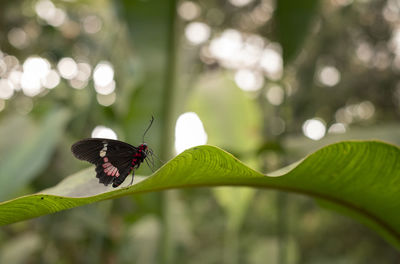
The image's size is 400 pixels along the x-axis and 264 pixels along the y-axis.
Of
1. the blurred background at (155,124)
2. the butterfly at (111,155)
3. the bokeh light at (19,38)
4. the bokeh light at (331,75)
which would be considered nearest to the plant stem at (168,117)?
the blurred background at (155,124)

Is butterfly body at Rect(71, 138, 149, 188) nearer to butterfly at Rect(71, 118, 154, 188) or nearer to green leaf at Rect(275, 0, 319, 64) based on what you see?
butterfly at Rect(71, 118, 154, 188)

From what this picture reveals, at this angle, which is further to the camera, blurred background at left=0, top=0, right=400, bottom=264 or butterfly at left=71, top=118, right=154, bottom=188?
blurred background at left=0, top=0, right=400, bottom=264

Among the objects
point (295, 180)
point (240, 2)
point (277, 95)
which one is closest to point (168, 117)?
point (295, 180)

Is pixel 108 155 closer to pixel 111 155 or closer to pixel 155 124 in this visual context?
pixel 111 155

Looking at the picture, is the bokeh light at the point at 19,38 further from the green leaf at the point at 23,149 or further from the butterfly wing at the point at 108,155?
the butterfly wing at the point at 108,155

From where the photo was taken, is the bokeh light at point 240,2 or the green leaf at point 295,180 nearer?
the green leaf at point 295,180

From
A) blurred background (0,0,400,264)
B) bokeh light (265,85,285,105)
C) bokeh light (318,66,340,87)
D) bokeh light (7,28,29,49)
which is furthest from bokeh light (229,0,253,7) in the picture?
bokeh light (7,28,29,49)
